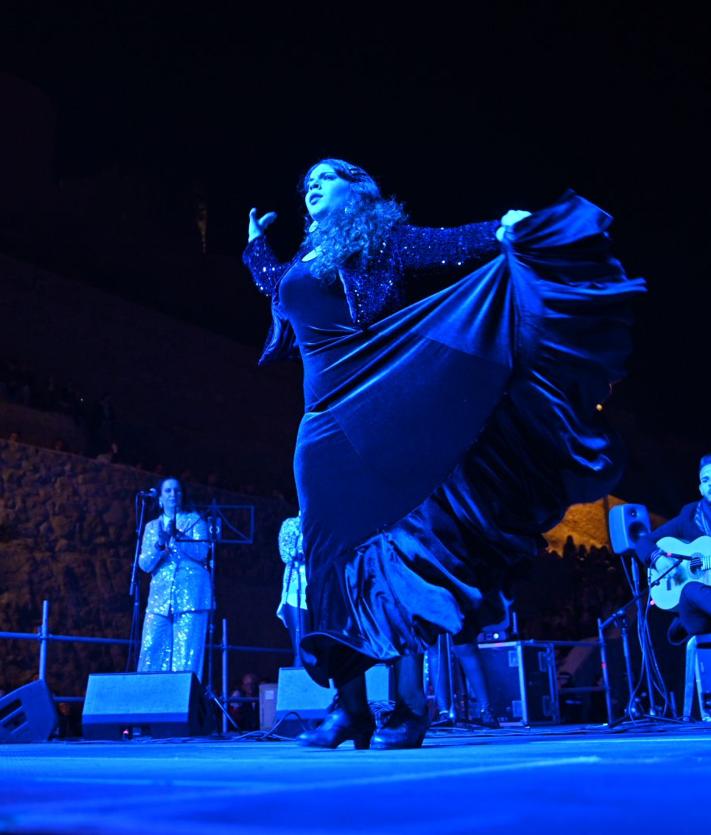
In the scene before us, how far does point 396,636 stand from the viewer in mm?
2338

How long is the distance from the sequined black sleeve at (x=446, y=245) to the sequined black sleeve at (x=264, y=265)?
0.43 metres

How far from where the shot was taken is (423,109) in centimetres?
879

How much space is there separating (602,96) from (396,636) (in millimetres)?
7082

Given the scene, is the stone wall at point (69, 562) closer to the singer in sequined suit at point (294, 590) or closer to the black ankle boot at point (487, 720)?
the singer in sequined suit at point (294, 590)

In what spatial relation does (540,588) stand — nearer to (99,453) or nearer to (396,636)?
(99,453)

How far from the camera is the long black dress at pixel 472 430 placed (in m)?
2.47

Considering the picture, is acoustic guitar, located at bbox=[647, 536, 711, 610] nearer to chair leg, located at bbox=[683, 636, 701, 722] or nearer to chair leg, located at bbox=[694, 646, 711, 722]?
chair leg, located at bbox=[683, 636, 701, 722]

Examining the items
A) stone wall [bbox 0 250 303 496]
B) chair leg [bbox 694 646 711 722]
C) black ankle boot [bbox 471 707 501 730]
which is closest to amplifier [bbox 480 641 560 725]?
black ankle boot [bbox 471 707 501 730]

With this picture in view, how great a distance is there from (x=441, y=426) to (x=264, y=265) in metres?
0.88

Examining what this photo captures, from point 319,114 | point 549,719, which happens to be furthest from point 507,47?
point 549,719

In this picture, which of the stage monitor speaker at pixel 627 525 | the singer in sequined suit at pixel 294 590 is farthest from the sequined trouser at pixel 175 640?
the stage monitor speaker at pixel 627 525

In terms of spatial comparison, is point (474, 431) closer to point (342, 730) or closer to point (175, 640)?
point (342, 730)

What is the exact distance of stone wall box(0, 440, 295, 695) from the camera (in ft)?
31.3

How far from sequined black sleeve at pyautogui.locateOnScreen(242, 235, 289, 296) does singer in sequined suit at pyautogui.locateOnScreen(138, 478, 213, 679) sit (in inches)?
153
